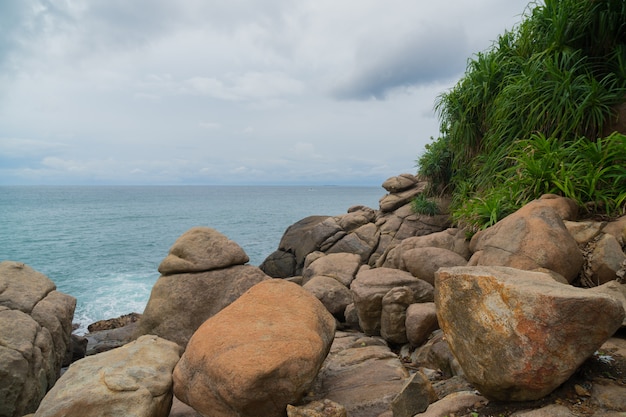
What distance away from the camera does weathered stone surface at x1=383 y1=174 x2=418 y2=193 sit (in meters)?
15.1

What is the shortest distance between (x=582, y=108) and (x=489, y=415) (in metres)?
6.39

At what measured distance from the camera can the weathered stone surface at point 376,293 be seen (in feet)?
21.7

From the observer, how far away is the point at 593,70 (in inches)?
299

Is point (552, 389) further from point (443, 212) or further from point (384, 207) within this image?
point (384, 207)

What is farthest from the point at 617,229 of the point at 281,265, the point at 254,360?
the point at 281,265

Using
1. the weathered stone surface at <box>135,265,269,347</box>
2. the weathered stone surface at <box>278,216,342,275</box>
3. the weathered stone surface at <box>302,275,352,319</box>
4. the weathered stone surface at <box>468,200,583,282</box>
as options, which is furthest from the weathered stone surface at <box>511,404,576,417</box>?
the weathered stone surface at <box>278,216,342,275</box>

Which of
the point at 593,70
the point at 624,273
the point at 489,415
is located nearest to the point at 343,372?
the point at 489,415

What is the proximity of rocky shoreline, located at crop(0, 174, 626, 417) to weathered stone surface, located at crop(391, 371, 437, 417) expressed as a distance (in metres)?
0.01

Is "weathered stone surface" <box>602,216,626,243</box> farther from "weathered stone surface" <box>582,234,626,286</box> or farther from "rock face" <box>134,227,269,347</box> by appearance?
"rock face" <box>134,227,269,347</box>

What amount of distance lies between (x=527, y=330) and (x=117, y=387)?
13.4 feet

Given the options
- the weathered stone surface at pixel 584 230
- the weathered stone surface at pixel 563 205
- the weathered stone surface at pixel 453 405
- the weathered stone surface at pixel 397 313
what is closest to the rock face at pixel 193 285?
the weathered stone surface at pixel 397 313

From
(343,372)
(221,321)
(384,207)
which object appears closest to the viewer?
(221,321)

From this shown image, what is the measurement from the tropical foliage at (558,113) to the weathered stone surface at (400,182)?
16.0ft

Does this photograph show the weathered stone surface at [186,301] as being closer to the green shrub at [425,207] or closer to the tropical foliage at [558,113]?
the tropical foliage at [558,113]
